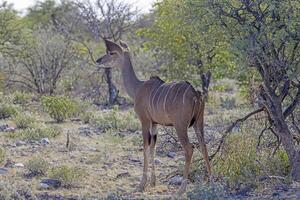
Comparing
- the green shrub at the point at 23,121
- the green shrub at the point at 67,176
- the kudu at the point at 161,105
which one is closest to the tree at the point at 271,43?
the kudu at the point at 161,105

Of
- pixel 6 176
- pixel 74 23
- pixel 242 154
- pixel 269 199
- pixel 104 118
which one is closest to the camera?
pixel 269 199

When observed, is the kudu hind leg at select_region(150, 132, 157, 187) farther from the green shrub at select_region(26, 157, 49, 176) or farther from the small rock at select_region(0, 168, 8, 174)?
the small rock at select_region(0, 168, 8, 174)

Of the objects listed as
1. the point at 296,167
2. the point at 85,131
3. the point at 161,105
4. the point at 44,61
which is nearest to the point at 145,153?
the point at 161,105

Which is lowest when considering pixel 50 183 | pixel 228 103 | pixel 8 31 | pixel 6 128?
pixel 50 183

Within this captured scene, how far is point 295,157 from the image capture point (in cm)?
871

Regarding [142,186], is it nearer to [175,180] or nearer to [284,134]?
[175,180]

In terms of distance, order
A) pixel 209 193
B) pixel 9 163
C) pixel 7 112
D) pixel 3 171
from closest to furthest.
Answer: pixel 209 193, pixel 3 171, pixel 9 163, pixel 7 112

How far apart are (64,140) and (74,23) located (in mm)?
13407

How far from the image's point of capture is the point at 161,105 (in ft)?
29.9

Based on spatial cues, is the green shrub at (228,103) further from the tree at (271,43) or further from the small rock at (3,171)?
the tree at (271,43)

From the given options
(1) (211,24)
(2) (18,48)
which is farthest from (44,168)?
(2) (18,48)

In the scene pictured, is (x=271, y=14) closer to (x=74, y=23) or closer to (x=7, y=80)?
(x=7, y=80)

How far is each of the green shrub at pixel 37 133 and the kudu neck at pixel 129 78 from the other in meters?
3.38

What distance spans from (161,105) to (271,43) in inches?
71.5
